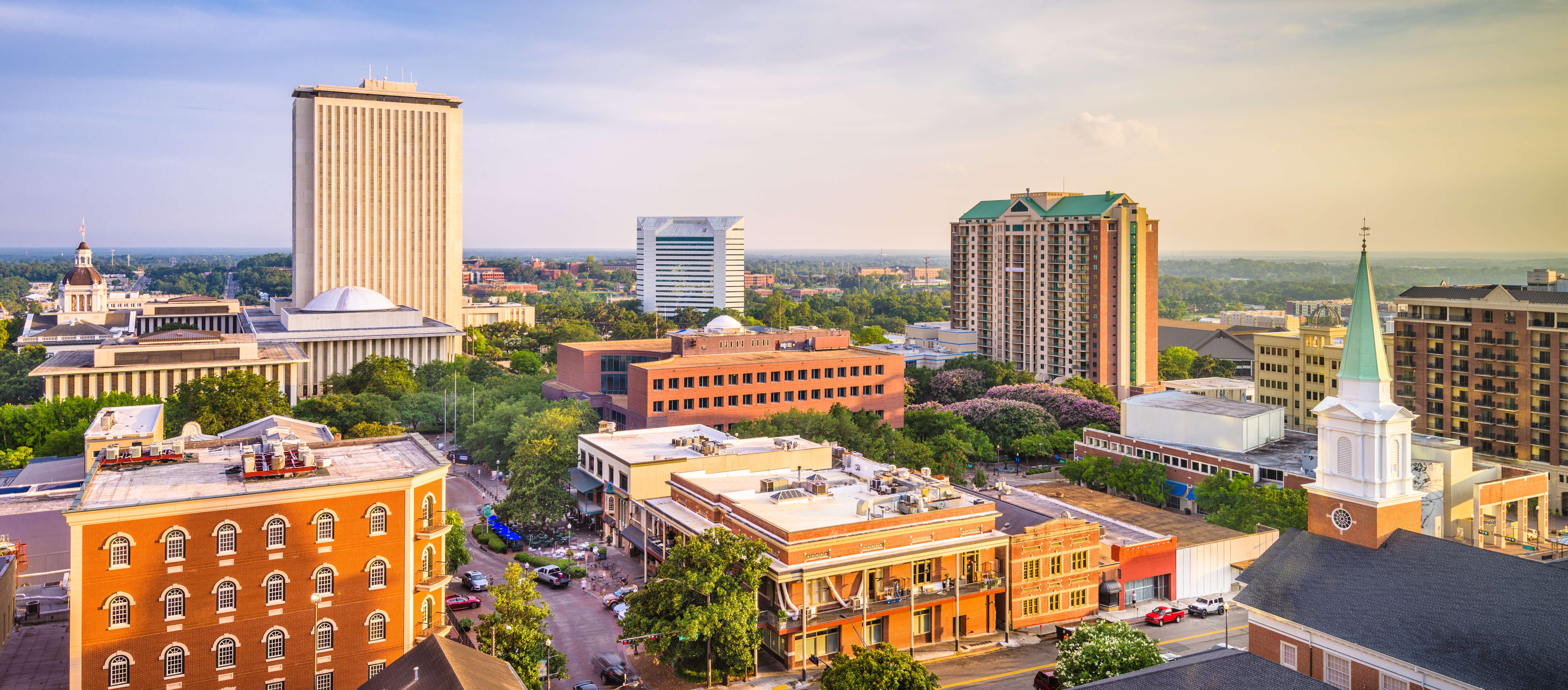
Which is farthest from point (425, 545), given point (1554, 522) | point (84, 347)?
point (84, 347)

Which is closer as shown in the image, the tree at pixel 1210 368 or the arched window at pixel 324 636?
the arched window at pixel 324 636

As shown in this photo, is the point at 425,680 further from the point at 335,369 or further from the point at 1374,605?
the point at 335,369

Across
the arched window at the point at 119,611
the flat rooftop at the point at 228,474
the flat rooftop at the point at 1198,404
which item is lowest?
the arched window at the point at 119,611

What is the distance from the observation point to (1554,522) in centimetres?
6669

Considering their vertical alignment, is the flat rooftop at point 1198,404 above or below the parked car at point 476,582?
above

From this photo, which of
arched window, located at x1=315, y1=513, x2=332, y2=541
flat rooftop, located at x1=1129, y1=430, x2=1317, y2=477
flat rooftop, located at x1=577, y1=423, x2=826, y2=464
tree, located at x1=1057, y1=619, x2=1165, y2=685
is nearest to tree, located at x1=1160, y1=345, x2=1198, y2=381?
flat rooftop, located at x1=1129, y1=430, x2=1317, y2=477

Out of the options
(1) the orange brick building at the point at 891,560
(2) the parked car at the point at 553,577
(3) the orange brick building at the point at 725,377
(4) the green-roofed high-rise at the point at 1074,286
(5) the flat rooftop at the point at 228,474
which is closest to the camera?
(5) the flat rooftop at the point at 228,474

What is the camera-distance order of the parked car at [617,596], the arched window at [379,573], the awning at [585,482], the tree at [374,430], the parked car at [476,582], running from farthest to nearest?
the tree at [374,430], the awning at [585,482], the parked car at [476,582], the parked car at [617,596], the arched window at [379,573]

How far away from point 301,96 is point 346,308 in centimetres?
4070

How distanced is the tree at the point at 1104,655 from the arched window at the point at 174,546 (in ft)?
97.3

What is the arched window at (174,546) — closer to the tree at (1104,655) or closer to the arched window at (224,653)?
the arched window at (224,653)

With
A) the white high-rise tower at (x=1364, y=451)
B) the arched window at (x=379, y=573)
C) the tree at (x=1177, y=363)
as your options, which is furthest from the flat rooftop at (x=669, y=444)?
the tree at (x=1177, y=363)

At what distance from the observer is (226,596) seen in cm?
3353

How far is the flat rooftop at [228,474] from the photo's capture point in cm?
3359
